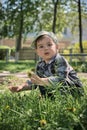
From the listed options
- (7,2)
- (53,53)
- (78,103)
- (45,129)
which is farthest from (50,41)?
(7,2)

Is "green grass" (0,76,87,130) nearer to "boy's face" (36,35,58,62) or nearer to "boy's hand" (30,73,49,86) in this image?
"boy's hand" (30,73,49,86)

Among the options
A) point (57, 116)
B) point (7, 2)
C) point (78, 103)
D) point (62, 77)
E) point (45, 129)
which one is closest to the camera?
point (45, 129)

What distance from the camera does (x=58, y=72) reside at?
159 inches

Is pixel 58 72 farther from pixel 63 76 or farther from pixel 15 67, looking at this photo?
pixel 15 67

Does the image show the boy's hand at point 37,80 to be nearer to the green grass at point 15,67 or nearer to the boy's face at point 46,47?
the boy's face at point 46,47

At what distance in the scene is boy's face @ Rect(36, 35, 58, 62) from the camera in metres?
4.13

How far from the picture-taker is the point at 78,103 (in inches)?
128

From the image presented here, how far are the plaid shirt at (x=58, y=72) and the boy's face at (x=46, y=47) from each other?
100 millimetres

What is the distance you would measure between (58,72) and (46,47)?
0.30m

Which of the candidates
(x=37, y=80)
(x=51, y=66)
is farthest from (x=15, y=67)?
(x=37, y=80)

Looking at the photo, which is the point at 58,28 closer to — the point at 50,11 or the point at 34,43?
the point at 50,11

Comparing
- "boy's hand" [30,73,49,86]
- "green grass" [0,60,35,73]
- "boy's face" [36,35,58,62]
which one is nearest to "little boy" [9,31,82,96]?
"boy's face" [36,35,58,62]

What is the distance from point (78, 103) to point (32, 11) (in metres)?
33.4

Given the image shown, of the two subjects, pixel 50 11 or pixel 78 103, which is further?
pixel 50 11
